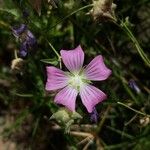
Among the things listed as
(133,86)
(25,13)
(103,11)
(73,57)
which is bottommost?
(133,86)

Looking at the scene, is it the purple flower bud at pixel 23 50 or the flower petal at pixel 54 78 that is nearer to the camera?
the flower petal at pixel 54 78

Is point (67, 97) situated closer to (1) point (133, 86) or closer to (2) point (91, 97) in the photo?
(2) point (91, 97)

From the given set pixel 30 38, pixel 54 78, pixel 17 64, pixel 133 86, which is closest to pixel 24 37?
pixel 30 38

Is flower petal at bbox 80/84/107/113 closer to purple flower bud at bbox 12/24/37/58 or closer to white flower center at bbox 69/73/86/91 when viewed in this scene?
white flower center at bbox 69/73/86/91

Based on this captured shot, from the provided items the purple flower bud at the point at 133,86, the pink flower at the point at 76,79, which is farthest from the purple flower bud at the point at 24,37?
the purple flower bud at the point at 133,86

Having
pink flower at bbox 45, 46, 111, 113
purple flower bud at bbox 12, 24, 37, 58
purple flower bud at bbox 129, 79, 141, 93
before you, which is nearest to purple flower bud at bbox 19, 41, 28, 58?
purple flower bud at bbox 12, 24, 37, 58

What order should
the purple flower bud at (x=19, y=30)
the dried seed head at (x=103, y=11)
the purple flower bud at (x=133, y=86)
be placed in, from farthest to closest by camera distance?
the purple flower bud at (x=133, y=86) < the purple flower bud at (x=19, y=30) < the dried seed head at (x=103, y=11)

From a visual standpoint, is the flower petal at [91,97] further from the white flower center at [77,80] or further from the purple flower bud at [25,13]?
the purple flower bud at [25,13]

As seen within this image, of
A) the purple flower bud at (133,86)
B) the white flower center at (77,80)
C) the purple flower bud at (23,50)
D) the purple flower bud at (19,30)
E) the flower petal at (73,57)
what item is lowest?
the purple flower bud at (133,86)
